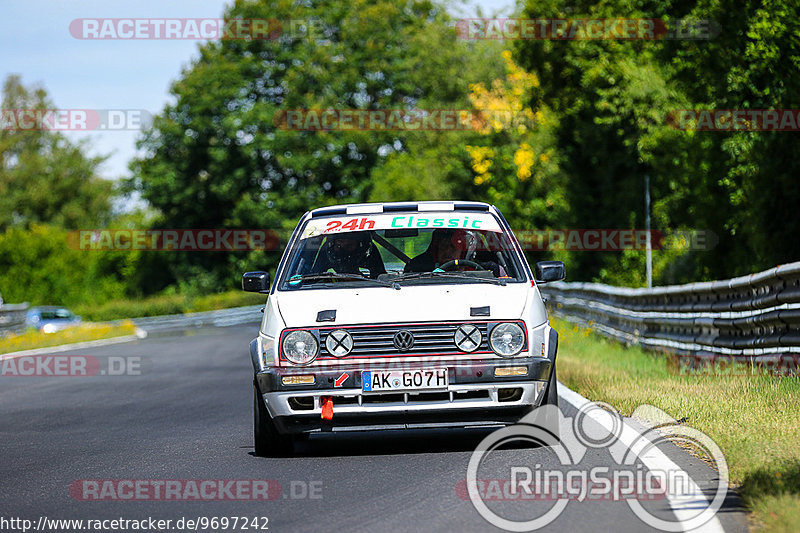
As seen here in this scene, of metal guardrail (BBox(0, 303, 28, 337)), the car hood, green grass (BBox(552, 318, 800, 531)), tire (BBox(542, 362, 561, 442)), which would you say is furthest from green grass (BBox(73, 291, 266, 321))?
tire (BBox(542, 362, 561, 442))

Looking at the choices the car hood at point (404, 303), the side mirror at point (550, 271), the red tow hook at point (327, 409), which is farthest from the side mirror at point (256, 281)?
the side mirror at point (550, 271)

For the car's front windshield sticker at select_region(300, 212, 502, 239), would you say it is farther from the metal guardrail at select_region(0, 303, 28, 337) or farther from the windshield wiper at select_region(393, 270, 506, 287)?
the metal guardrail at select_region(0, 303, 28, 337)

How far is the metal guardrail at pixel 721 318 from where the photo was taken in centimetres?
1227

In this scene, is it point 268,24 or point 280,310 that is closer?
point 280,310

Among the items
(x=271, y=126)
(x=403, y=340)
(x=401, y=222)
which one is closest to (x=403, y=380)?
(x=403, y=340)

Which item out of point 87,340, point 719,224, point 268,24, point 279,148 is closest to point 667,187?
point 719,224

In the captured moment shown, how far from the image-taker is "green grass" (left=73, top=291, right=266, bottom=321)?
59.5 meters

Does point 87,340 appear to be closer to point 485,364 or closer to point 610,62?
point 610,62

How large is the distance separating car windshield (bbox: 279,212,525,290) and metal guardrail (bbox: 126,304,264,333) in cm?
3957

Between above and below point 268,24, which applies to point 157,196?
below

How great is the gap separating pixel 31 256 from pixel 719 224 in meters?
59.7

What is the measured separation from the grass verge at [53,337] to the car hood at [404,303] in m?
20.3

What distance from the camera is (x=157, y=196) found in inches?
2699

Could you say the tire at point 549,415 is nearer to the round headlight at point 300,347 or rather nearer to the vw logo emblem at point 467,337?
the vw logo emblem at point 467,337
